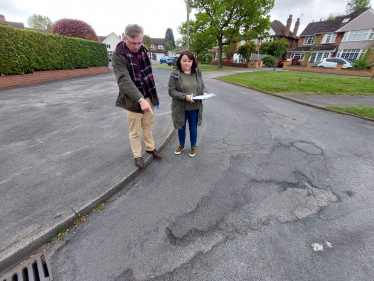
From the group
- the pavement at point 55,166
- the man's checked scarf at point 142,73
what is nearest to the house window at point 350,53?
the pavement at point 55,166

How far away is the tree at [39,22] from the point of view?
4550 centimetres

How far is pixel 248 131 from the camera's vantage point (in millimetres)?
4773

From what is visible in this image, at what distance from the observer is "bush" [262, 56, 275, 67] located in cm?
2955

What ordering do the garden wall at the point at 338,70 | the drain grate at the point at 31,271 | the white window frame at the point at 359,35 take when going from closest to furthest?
the drain grate at the point at 31,271 < the garden wall at the point at 338,70 < the white window frame at the point at 359,35

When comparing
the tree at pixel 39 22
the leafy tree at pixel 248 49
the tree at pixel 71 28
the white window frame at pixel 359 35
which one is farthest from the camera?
the tree at pixel 39 22

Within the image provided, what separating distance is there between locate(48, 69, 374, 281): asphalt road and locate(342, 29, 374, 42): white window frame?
3503cm

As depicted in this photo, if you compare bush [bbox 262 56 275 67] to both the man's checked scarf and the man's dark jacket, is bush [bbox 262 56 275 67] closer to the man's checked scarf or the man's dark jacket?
the man's checked scarf

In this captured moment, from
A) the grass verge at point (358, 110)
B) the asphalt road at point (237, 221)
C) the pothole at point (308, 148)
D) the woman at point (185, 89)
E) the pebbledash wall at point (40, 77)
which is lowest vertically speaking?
the grass verge at point (358, 110)

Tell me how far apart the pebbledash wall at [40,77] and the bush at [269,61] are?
27131mm

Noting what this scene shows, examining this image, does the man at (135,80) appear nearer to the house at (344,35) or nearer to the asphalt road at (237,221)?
the asphalt road at (237,221)

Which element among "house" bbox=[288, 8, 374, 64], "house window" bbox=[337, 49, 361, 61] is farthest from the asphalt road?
"house window" bbox=[337, 49, 361, 61]

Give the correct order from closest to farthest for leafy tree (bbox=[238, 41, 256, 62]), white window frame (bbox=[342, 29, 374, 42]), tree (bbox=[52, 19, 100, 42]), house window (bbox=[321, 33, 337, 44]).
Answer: tree (bbox=[52, 19, 100, 42]), white window frame (bbox=[342, 29, 374, 42]), leafy tree (bbox=[238, 41, 256, 62]), house window (bbox=[321, 33, 337, 44])

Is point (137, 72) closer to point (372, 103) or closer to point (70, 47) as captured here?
point (372, 103)

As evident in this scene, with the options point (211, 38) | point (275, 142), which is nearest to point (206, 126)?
point (275, 142)
